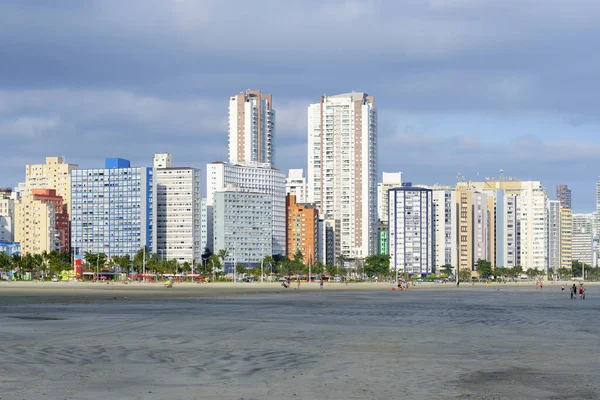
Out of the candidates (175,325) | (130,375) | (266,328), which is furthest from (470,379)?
(175,325)

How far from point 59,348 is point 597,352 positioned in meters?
22.2

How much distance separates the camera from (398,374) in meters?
29.9

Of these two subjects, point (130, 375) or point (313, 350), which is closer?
point (130, 375)

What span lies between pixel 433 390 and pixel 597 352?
14.0 metres

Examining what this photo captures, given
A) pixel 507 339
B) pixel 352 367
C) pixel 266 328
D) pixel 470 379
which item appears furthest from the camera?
pixel 266 328

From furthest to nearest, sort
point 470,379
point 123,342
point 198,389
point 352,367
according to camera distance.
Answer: point 123,342 < point 352,367 < point 470,379 < point 198,389

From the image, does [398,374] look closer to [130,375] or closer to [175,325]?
[130,375]

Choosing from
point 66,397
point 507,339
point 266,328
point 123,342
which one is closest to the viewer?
point 66,397

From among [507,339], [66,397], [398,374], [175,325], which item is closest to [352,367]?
[398,374]

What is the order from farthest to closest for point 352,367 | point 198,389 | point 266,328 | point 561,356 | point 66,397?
point 266,328 → point 561,356 → point 352,367 → point 198,389 → point 66,397

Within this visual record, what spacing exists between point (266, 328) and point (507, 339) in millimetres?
13776

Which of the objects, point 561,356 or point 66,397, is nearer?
point 66,397

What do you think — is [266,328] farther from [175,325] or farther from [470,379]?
[470,379]

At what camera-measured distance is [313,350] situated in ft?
124
